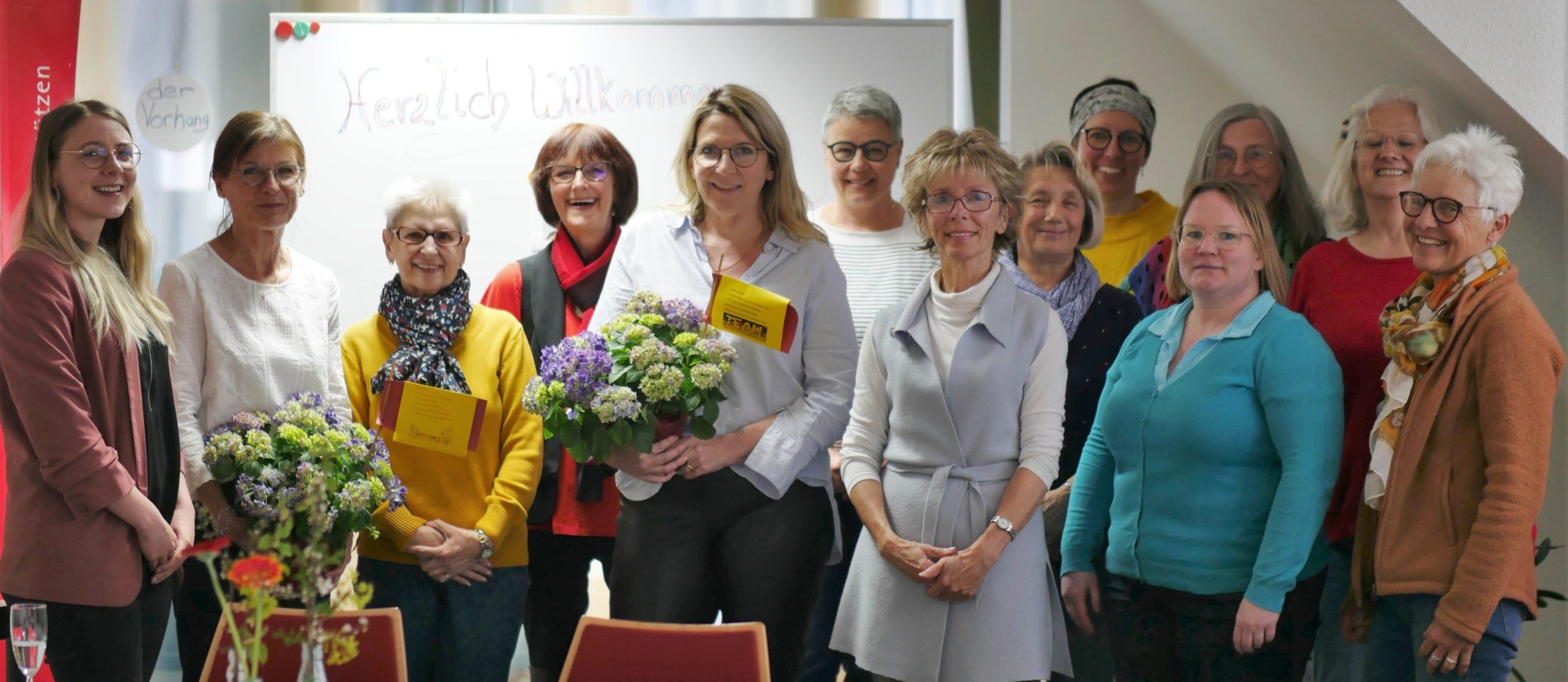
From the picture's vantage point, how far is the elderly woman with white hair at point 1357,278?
279cm

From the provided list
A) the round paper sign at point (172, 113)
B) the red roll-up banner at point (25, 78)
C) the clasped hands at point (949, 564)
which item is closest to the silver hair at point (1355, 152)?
the clasped hands at point (949, 564)

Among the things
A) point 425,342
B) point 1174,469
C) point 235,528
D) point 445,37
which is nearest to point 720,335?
point 425,342

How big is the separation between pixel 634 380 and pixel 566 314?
0.77 meters

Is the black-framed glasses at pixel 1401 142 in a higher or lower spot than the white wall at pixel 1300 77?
lower

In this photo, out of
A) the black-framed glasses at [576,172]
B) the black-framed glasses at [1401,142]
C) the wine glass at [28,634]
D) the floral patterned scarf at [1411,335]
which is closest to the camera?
the wine glass at [28,634]

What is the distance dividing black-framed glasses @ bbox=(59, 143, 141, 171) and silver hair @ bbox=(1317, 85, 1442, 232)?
2.87m

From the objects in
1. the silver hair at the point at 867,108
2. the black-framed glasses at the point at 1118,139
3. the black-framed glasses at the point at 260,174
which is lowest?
the black-framed glasses at the point at 260,174

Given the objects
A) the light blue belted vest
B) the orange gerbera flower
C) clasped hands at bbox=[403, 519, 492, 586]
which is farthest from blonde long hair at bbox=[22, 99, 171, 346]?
the light blue belted vest

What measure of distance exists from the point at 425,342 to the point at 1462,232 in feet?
7.60

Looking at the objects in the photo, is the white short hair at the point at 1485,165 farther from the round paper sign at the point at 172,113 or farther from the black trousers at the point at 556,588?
the round paper sign at the point at 172,113

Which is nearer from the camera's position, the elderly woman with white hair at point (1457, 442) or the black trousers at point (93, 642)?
the elderly woman with white hair at point (1457, 442)

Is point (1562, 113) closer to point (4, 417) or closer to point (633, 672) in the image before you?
point (633, 672)

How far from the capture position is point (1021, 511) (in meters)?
2.63

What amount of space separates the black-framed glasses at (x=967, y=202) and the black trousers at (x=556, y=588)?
126 centimetres
